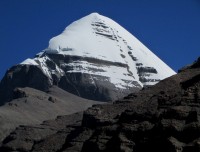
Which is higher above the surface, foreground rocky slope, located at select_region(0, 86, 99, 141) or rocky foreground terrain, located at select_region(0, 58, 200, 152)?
foreground rocky slope, located at select_region(0, 86, 99, 141)

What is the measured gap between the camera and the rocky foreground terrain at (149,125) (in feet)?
227

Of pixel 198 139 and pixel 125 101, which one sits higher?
pixel 125 101

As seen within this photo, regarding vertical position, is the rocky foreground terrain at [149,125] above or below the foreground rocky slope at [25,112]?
below

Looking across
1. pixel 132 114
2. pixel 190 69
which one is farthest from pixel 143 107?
pixel 190 69

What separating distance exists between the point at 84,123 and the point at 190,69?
1604 cm

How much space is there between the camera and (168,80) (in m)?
112

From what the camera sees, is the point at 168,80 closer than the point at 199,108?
No

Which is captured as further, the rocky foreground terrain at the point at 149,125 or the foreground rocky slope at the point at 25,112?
the foreground rocky slope at the point at 25,112

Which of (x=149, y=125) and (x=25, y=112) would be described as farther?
(x=25, y=112)

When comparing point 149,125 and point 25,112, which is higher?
point 25,112

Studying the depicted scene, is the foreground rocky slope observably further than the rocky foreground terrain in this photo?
Yes

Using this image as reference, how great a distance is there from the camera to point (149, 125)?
3174 inches

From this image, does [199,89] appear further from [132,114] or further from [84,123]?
[84,123]

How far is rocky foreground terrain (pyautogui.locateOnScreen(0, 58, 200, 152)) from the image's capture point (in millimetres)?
69250
